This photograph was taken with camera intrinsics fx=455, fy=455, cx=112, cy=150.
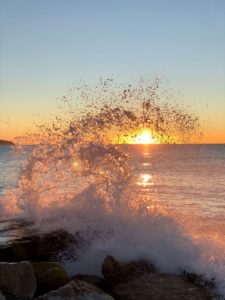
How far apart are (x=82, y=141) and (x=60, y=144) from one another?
937 mm

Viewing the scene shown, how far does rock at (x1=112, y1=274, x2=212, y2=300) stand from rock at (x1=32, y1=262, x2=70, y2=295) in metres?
1.11

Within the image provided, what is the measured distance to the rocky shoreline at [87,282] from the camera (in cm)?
803

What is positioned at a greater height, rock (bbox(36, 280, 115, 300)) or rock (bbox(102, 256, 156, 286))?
rock (bbox(36, 280, 115, 300))

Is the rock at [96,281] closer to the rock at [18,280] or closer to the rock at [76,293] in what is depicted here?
the rock at [76,293]

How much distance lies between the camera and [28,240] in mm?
12586

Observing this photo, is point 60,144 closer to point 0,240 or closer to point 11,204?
point 11,204

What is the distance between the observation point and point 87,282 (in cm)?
902

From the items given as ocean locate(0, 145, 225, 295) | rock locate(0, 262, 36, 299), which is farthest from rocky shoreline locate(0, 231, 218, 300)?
ocean locate(0, 145, 225, 295)

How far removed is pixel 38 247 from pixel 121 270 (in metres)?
2.87

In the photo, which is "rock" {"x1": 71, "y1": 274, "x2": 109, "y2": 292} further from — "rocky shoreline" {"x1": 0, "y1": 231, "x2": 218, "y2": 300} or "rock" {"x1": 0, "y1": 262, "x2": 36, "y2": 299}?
"rock" {"x1": 0, "y1": 262, "x2": 36, "y2": 299}

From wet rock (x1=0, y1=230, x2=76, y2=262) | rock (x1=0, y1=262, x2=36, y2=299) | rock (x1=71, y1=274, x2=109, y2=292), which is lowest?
rock (x1=71, y1=274, x2=109, y2=292)

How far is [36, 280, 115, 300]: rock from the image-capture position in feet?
25.8

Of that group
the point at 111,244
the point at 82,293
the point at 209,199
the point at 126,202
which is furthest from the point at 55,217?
the point at 209,199

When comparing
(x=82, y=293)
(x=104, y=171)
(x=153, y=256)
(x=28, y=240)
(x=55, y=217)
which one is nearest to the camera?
(x=82, y=293)
